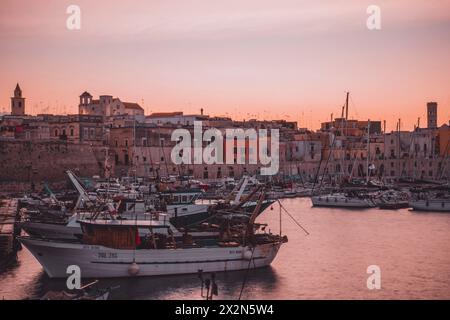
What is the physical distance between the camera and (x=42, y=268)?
11.7 metres

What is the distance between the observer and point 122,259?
10867mm

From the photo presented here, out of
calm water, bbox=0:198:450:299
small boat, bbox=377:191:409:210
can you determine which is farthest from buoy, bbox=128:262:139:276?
small boat, bbox=377:191:409:210

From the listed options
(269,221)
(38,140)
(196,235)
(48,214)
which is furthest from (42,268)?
(38,140)

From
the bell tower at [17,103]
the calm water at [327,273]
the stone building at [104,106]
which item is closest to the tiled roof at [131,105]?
the stone building at [104,106]

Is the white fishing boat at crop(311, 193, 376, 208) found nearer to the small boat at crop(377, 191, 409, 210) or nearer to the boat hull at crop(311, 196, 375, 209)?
the boat hull at crop(311, 196, 375, 209)

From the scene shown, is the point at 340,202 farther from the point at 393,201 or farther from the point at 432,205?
the point at 432,205

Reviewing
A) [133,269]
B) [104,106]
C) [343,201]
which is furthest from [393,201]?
[104,106]

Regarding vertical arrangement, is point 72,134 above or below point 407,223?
above

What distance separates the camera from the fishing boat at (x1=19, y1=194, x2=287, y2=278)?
1082cm

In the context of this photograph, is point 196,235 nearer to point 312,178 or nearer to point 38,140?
point 38,140

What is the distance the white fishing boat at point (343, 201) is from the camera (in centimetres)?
2469

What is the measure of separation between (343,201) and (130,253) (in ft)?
49.0

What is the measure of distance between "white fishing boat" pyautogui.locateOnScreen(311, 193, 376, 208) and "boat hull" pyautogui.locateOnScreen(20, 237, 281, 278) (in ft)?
45.6
